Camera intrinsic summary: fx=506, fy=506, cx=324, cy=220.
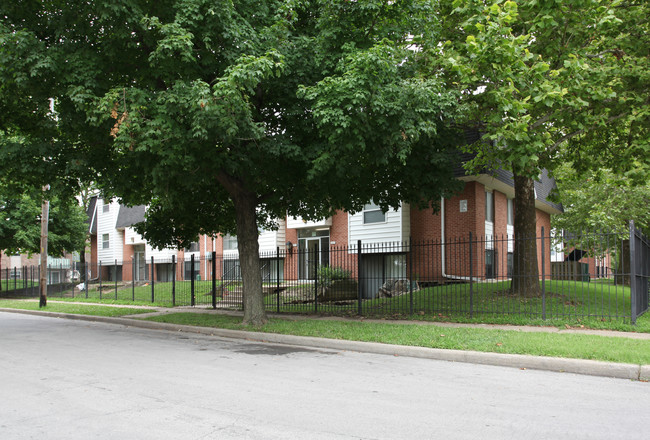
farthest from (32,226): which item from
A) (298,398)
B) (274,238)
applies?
(298,398)

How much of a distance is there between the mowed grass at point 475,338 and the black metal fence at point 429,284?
1697 mm

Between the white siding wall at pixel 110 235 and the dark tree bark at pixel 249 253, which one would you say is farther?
the white siding wall at pixel 110 235

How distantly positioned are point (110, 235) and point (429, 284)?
28.3 m

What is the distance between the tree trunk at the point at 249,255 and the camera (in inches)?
504

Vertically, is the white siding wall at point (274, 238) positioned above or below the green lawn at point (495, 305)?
above

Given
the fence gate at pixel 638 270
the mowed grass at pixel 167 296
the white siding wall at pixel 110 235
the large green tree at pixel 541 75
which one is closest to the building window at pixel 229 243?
the mowed grass at pixel 167 296

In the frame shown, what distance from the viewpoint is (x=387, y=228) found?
21609 millimetres

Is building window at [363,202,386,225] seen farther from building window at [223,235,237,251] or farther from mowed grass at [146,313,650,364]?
building window at [223,235,237,251]

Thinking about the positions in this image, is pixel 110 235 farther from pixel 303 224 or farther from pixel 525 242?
pixel 525 242

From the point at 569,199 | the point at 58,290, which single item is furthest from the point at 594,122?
the point at 58,290

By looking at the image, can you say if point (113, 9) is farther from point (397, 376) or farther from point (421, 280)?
point (421, 280)

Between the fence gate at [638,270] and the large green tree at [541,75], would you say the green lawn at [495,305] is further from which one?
the large green tree at [541,75]

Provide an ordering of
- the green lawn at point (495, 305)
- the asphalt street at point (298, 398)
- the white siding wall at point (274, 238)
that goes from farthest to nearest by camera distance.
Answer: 1. the white siding wall at point (274, 238)
2. the green lawn at point (495, 305)
3. the asphalt street at point (298, 398)

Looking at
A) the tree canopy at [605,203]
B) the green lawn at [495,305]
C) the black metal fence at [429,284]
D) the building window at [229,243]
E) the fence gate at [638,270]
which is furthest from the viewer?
the building window at [229,243]
